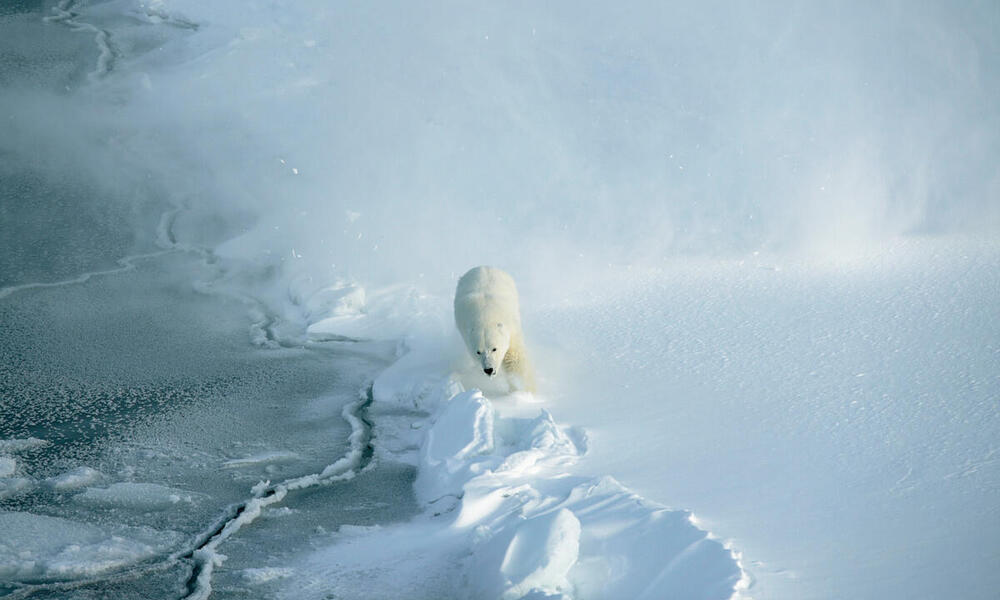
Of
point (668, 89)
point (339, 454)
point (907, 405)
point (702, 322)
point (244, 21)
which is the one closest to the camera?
point (907, 405)

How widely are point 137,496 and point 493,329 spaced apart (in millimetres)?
1813

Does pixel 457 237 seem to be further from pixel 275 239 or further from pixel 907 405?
pixel 907 405

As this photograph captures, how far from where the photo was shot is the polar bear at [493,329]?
14.3 ft

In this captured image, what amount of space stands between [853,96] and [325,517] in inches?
220

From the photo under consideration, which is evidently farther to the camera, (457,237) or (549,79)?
(549,79)

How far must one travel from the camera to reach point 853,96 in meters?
6.94

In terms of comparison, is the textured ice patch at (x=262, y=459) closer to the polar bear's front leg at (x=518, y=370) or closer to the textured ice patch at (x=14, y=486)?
the textured ice patch at (x=14, y=486)

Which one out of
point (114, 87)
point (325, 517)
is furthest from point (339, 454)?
point (114, 87)

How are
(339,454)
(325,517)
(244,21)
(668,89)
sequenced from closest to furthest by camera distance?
1. (325,517)
2. (339,454)
3. (668,89)
4. (244,21)

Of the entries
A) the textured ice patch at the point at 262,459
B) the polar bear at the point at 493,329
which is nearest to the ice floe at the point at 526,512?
the polar bear at the point at 493,329

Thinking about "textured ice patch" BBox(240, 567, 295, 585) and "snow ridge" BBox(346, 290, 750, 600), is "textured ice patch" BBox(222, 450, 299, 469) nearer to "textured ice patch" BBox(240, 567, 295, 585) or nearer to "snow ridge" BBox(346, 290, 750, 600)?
"snow ridge" BBox(346, 290, 750, 600)

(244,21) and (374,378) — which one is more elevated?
(244,21)

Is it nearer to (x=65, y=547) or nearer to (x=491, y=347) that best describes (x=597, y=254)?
(x=491, y=347)

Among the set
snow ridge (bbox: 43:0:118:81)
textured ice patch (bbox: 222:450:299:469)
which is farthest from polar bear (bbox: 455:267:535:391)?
snow ridge (bbox: 43:0:118:81)
